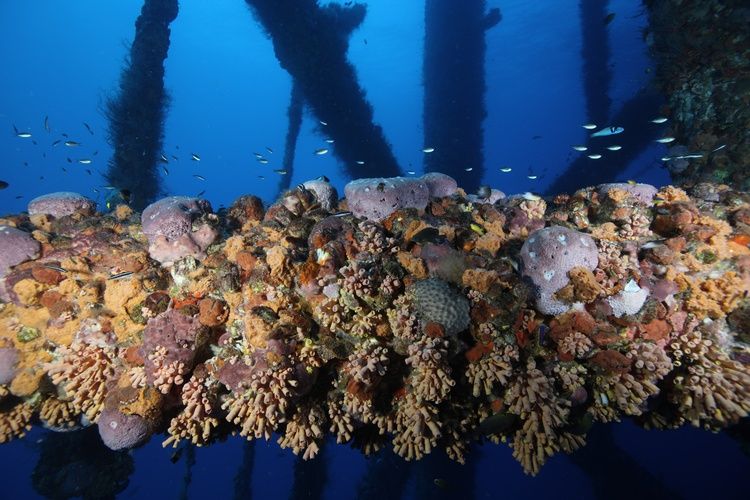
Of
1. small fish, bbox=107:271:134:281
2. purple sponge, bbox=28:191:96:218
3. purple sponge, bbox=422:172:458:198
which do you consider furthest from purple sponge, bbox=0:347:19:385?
purple sponge, bbox=422:172:458:198

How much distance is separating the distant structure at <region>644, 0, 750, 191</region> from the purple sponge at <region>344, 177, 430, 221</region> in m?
7.47

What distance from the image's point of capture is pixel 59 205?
5441 mm

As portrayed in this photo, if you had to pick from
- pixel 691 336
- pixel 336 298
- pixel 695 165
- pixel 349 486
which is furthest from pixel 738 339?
pixel 349 486

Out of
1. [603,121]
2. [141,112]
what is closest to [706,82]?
[603,121]

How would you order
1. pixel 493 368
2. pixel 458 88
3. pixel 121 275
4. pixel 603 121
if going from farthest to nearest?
pixel 603 121
pixel 458 88
pixel 121 275
pixel 493 368

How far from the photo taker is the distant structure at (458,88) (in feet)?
61.0

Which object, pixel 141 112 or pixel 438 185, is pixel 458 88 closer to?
pixel 141 112

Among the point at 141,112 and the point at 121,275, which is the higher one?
the point at 141,112

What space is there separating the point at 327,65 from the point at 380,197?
1272 cm

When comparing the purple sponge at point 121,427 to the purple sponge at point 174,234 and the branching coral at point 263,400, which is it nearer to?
the branching coral at point 263,400

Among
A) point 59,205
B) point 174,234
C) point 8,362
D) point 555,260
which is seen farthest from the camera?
point 59,205

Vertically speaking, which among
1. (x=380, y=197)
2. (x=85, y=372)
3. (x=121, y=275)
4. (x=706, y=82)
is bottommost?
(x=85, y=372)

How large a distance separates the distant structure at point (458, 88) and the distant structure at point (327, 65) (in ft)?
13.4

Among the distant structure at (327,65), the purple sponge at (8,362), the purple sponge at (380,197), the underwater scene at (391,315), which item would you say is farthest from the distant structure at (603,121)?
the purple sponge at (8,362)
